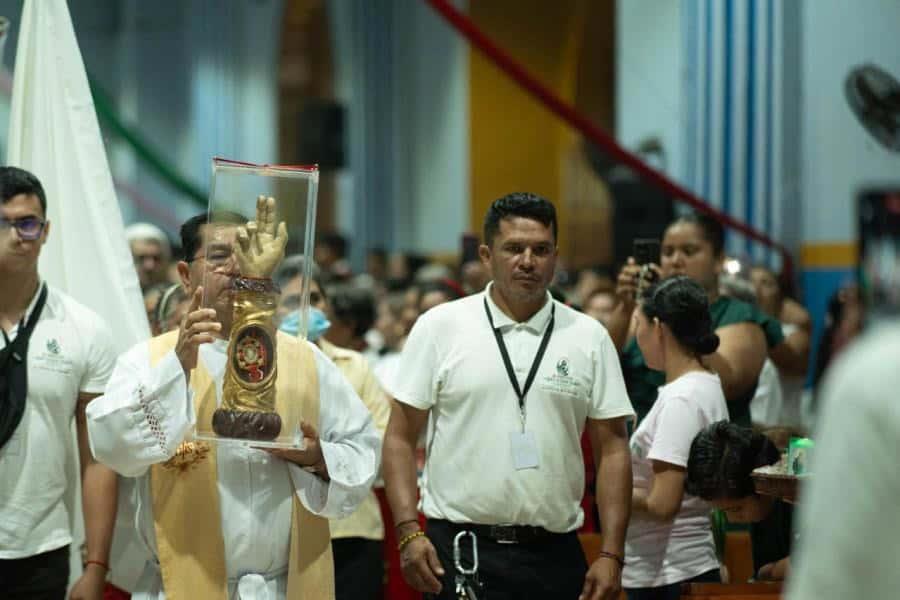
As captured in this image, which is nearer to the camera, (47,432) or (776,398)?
(47,432)

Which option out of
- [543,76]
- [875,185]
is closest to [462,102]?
[543,76]

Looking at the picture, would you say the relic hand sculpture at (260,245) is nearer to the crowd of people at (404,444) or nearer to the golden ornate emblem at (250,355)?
the crowd of people at (404,444)

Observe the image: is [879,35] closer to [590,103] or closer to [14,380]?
[14,380]

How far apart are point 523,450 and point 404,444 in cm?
35

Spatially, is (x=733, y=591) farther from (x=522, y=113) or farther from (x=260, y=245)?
(x=522, y=113)

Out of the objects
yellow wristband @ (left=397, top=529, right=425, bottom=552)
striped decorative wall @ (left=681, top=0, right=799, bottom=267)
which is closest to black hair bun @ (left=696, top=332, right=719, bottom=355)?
yellow wristband @ (left=397, top=529, right=425, bottom=552)

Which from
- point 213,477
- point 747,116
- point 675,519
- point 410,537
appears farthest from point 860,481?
point 747,116

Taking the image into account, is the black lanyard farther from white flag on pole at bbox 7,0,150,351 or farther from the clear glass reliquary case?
white flag on pole at bbox 7,0,150,351

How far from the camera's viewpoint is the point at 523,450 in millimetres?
4176

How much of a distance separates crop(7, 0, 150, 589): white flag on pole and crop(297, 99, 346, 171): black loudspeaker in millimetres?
14118

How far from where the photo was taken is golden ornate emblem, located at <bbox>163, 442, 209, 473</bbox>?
3.88 m

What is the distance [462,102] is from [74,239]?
11140 millimetres

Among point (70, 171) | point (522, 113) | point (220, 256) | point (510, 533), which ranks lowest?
point (510, 533)

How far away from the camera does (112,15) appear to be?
22734 millimetres
